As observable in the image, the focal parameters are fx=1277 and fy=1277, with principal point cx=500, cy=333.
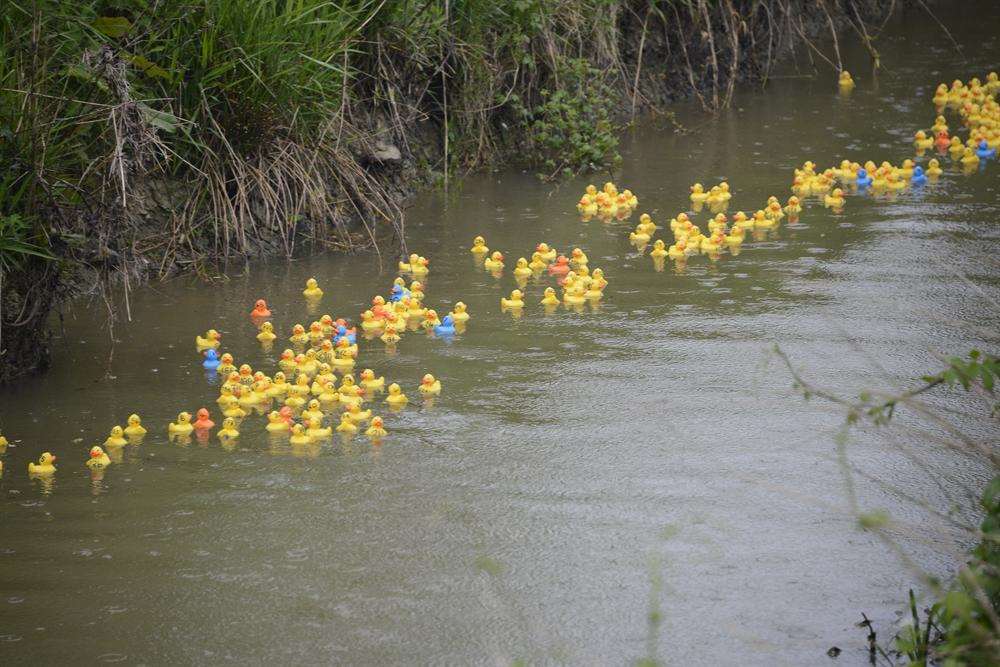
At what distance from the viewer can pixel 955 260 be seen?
23.7 feet

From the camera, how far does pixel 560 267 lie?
24.6 feet

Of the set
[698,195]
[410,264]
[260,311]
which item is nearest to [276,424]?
[260,311]

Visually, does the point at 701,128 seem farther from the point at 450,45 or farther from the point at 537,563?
the point at 537,563

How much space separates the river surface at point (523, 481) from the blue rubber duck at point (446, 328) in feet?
0.44

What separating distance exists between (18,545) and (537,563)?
1.83 meters

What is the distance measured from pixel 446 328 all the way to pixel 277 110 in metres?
1.86

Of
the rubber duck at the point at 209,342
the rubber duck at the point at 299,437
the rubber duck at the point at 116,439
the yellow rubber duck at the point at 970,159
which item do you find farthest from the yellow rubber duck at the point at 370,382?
the yellow rubber duck at the point at 970,159

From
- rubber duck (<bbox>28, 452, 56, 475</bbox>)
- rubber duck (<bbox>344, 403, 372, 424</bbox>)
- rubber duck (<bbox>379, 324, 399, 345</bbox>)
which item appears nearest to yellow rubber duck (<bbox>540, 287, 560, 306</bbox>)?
rubber duck (<bbox>379, 324, 399, 345</bbox>)

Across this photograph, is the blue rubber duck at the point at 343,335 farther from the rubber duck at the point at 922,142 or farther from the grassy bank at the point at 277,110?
the rubber duck at the point at 922,142

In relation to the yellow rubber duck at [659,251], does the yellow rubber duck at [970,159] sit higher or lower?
higher

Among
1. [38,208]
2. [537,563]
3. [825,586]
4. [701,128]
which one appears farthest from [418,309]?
[701,128]

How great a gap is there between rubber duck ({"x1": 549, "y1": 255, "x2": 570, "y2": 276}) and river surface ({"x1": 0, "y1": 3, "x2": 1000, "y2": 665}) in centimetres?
27

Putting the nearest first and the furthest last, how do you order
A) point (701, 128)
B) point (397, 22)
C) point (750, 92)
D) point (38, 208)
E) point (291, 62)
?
1. point (38, 208)
2. point (291, 62)
3. point (397, 22)
4. point (701, 128)
5. point (750, 92)

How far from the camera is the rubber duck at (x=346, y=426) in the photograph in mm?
5414
